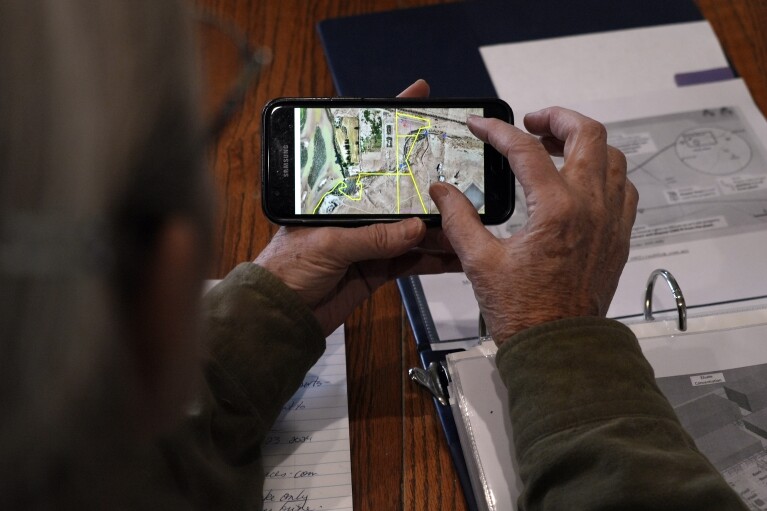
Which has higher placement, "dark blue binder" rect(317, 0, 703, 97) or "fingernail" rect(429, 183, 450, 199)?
Result: "dark blue binder" rect(317, 0, 703, 97)

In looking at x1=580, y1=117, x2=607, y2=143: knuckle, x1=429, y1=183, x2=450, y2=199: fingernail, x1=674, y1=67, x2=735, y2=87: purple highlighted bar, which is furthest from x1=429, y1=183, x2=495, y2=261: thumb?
x1=674, y1=67, x2=735, y2=87: purple highlighted bar

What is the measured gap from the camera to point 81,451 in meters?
0.30

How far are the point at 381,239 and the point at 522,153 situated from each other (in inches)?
5.3

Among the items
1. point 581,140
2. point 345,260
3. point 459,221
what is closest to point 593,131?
point 581,140

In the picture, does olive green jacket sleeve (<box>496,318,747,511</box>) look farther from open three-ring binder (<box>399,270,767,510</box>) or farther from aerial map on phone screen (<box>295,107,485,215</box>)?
aerial map on phone screen (<box>295,107,485,215</box>)

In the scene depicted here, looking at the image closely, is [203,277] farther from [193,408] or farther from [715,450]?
[715,450]

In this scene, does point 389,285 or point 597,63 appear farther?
point 597,63

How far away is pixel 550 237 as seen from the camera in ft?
1.71

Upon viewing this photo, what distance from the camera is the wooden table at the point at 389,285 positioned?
601mm

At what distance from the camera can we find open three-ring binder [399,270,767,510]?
53 centimetres

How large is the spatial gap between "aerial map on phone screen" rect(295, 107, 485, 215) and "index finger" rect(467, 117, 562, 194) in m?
0.04

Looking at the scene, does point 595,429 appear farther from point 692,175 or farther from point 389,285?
point 692,175

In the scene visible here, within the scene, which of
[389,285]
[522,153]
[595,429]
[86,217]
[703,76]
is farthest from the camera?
[703,76]

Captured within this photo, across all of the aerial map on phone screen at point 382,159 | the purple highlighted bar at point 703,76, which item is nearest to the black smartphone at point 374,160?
the aerial map on phone screen at point 382,159
